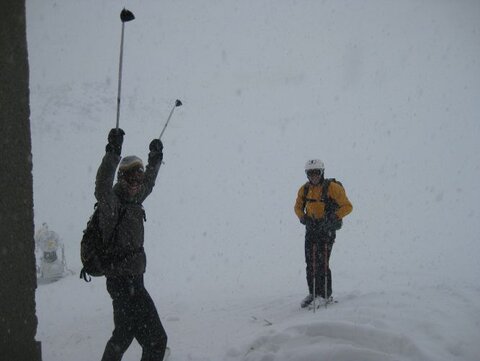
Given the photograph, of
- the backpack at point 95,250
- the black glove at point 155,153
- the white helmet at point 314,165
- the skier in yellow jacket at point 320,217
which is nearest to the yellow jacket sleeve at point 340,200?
the skier in yellow jacket at point 320,217

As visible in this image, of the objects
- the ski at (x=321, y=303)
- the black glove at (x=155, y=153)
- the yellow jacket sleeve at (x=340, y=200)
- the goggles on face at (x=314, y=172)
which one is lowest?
the ski at (x=321, y=303)

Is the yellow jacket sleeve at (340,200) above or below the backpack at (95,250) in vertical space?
above

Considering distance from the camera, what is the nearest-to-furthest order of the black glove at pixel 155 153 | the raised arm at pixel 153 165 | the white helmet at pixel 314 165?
the raised arm at pixel 153 165 < the black glove at pixel 155 153 < the white helmet at pixel 314 165

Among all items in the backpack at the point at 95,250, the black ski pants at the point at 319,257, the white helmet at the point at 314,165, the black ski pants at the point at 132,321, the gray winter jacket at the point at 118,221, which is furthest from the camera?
the black ski pants at the point at 319,257

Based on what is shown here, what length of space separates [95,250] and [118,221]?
0.29 meters

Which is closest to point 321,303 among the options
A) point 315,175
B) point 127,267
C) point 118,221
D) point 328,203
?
point 328,203

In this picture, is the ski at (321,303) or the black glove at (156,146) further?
the ski at (321,303)

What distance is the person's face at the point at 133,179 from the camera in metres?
3.40

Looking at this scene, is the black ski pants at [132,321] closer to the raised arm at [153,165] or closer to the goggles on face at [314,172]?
the raised arm at [153,165]

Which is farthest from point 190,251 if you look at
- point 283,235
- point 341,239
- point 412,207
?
point 412,207

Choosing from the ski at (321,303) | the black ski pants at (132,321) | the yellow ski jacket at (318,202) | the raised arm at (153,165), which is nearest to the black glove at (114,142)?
the raised arm at (153,165)

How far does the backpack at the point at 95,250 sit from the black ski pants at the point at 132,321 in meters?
0.17

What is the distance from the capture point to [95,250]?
10.6ft

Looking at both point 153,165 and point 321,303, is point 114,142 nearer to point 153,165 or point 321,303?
point 153,165
